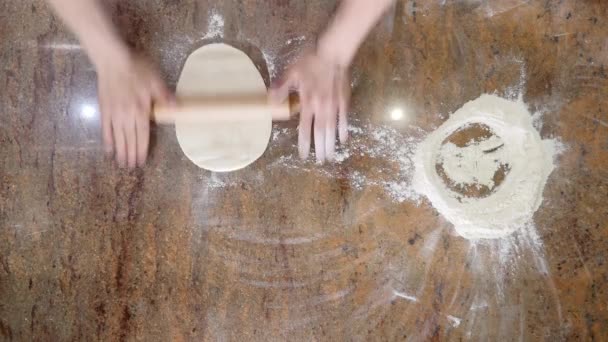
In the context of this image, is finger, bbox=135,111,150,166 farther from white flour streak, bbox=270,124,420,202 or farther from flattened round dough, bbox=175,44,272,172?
white flour streak, bbox=270,124,420,202

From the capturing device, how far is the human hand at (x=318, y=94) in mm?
1008

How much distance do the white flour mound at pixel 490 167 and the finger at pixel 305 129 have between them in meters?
0.23

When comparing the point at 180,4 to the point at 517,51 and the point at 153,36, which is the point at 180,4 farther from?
the point at 517,51

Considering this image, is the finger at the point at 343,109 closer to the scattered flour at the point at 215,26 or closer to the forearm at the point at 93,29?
the scattered flour at the point at 215,26

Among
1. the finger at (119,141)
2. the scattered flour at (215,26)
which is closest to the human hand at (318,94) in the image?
the scattered flour at (215,26)

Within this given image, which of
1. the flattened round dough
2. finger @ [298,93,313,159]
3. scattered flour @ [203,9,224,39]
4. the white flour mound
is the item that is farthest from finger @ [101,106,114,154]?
the white flour mound

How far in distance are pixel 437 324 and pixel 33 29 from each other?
1.03 meters

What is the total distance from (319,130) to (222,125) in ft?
0.63

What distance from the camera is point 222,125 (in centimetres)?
102

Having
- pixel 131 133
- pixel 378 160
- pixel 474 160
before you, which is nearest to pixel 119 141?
pixel 131 133


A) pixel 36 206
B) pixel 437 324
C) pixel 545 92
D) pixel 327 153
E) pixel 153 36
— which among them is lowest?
pixel 437 324

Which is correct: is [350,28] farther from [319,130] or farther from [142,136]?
[142,136]

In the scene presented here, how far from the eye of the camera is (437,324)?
104 centimetres

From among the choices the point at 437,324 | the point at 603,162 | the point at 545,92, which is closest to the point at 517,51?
the point at 545,92
